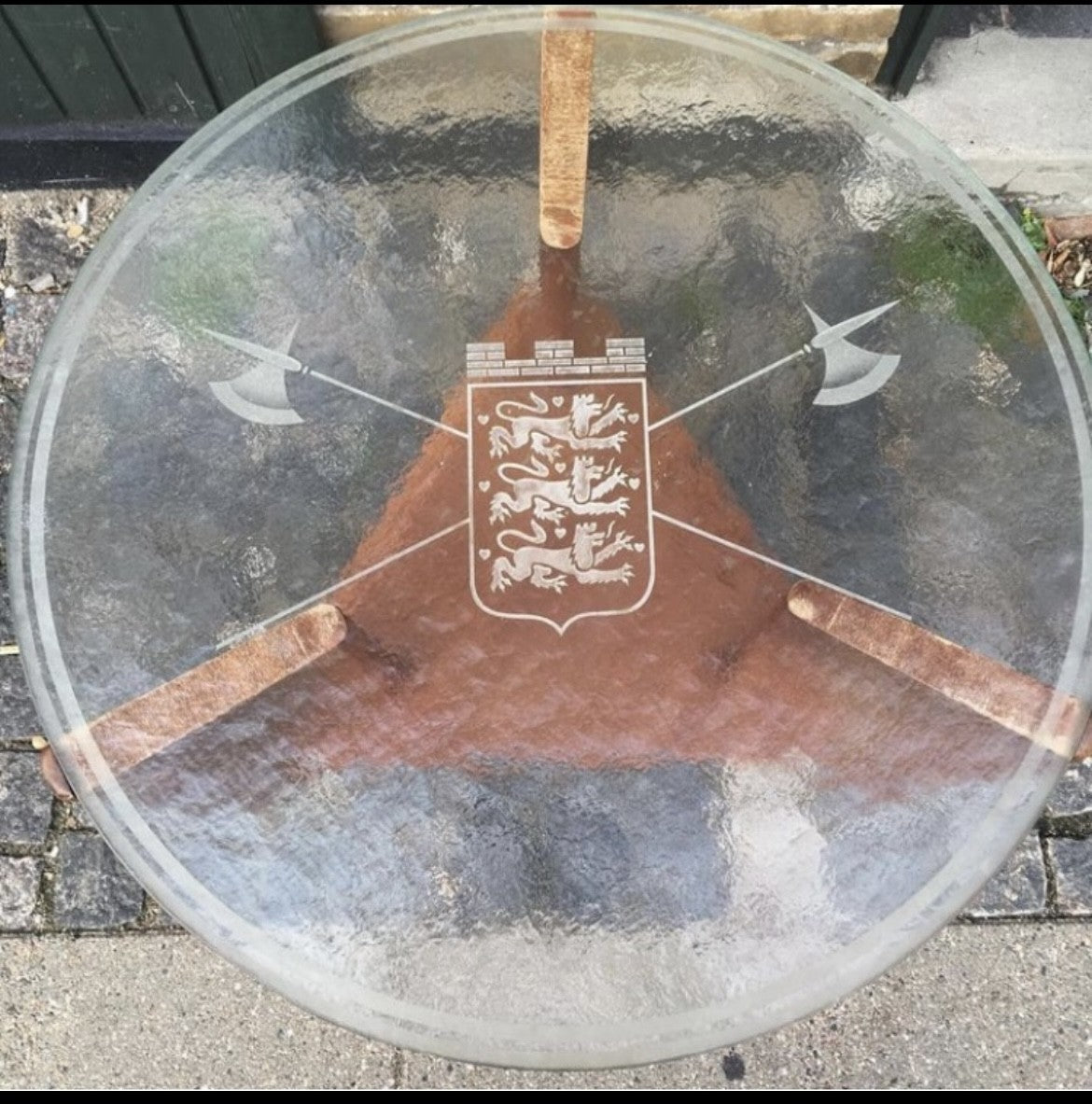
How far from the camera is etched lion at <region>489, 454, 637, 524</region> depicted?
2209mm

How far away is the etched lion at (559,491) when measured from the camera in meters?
2.21

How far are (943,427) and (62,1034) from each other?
2.54m

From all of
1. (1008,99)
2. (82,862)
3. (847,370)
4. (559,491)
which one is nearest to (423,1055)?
(82,862)

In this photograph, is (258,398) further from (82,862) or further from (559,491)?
(82,862)

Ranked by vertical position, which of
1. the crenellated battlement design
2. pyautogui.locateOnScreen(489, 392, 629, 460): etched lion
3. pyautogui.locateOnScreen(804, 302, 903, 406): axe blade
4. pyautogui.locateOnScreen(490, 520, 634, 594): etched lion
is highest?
the crenellated battlement design

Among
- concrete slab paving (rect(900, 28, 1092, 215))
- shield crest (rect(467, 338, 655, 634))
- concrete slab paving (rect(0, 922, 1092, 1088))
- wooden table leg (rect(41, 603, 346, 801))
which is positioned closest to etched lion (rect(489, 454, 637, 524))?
shield crest (rect(467, 338, 655, 634))

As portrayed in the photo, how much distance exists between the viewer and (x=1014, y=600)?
218 centimetres

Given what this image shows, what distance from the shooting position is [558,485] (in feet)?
7.27

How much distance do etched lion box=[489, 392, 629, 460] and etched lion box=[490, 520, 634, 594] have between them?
6.6 inches

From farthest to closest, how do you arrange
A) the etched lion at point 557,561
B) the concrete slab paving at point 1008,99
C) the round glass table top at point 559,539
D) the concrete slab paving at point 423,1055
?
the concrete slab paving at point 1008,99, the concrete slab paving at point 423,1055, the etched lion at point 557,561, the round glass table top at point 559,539

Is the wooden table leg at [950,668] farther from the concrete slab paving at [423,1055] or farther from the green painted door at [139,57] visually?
the green painted door at [139,57]

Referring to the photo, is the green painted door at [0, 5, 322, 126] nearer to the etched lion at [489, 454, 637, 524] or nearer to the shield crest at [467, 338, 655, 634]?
the shield crest at [467, 338, 655, 634]

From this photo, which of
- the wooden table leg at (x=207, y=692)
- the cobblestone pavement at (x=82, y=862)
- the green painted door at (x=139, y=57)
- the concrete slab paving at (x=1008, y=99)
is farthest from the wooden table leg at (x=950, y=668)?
the green painted door at (x=139, y=57)

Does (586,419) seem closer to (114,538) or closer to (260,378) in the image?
(260,378)
